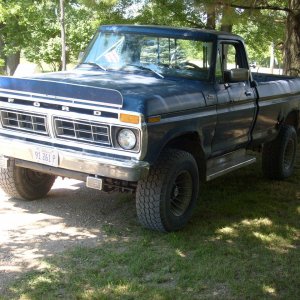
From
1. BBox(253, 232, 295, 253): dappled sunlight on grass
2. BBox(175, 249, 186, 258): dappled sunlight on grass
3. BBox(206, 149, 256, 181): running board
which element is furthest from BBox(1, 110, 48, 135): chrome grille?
BBox(253, 232, 295, 253): dappled sunlight on grass

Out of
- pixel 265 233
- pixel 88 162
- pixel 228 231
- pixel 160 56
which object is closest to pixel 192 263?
pixel 228 231

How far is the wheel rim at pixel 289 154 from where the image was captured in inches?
300

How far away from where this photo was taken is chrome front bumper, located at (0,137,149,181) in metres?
4.50

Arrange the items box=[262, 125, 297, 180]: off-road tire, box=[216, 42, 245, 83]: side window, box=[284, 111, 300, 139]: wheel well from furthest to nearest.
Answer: box=[284, 111, 300, 139]: wheel well → box=[262, 125, 297, 180]: off-road tire → box=[216, 42, 245, 83]: side window

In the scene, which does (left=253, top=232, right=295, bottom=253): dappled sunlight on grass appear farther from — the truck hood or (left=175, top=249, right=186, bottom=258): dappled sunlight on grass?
the truck hood

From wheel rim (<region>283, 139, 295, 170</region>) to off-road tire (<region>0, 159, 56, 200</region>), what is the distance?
11.3ft

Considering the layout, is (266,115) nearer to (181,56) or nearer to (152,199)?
(181,56)

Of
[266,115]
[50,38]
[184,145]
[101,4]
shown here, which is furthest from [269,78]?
[50,38]

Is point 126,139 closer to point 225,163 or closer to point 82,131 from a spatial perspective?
point 82,131

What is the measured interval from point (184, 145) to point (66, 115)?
128 centimetres

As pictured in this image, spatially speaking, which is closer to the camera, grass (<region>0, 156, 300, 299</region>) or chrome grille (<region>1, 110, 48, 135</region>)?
grass (<region>0, 156, 300, 299</region>)

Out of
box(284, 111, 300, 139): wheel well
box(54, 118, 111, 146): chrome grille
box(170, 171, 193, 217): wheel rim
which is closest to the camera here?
box(54, 118, 111, 146): chrome grille

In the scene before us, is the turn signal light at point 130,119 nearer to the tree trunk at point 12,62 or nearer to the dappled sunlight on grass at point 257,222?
the dappled sunlight on grass at point 257,222

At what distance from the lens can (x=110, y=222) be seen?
5.36 meters
